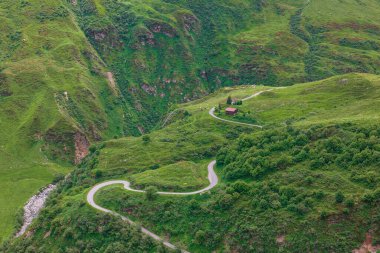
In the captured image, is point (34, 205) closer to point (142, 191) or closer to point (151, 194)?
point (142, 191)

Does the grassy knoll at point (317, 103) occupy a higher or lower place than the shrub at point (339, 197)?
lower

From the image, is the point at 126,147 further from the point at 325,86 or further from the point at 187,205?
the point at 325,86

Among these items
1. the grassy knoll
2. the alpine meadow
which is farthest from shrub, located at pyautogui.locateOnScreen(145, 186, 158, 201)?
the grassy knoll

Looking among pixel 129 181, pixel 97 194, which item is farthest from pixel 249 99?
pixel 97 194

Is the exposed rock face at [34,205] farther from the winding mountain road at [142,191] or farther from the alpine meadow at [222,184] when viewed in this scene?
the winding mountain road at [142,191]

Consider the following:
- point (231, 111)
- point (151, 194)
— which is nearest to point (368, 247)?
point (151, 194)

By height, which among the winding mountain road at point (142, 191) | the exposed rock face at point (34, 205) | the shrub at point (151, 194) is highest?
the shrub at point (151, 194)

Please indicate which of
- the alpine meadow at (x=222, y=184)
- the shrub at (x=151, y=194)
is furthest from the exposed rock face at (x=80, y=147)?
the shrub at (x=151, y=194)
